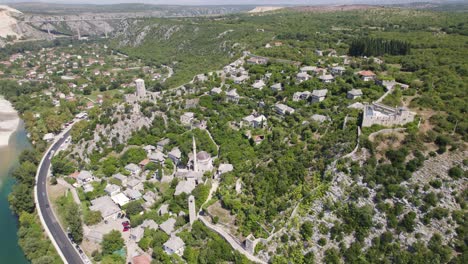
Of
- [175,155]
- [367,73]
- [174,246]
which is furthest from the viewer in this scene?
[367,73]

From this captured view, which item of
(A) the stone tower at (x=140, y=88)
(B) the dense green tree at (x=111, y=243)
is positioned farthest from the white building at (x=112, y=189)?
(A) the stone tower at (x=140, y=88)

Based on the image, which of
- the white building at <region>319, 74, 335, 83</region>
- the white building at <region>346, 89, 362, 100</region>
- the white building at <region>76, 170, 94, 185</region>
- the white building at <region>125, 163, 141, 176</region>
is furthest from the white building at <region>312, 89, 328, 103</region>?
the white building at <region>76, 170, 94, 185</region>

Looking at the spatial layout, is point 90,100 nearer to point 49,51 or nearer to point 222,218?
point 222,218

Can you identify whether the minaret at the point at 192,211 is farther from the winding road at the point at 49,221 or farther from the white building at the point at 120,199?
the winding road at the point at 49,221

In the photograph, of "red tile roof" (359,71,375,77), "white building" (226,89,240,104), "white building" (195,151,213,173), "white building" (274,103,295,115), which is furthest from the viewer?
"white building" (226,89,240,104)

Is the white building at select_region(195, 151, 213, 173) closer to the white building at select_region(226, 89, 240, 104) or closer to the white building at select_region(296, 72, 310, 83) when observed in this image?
the white building at select_region(226, 89, 240, 104)

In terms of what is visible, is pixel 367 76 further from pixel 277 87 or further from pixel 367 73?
pixel 277 87

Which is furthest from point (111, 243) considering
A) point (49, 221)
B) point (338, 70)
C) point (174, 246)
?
point (338, 70)
